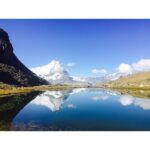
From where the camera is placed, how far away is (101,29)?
33500mm

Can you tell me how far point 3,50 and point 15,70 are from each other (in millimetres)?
10293

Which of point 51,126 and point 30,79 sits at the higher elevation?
point 30,79
